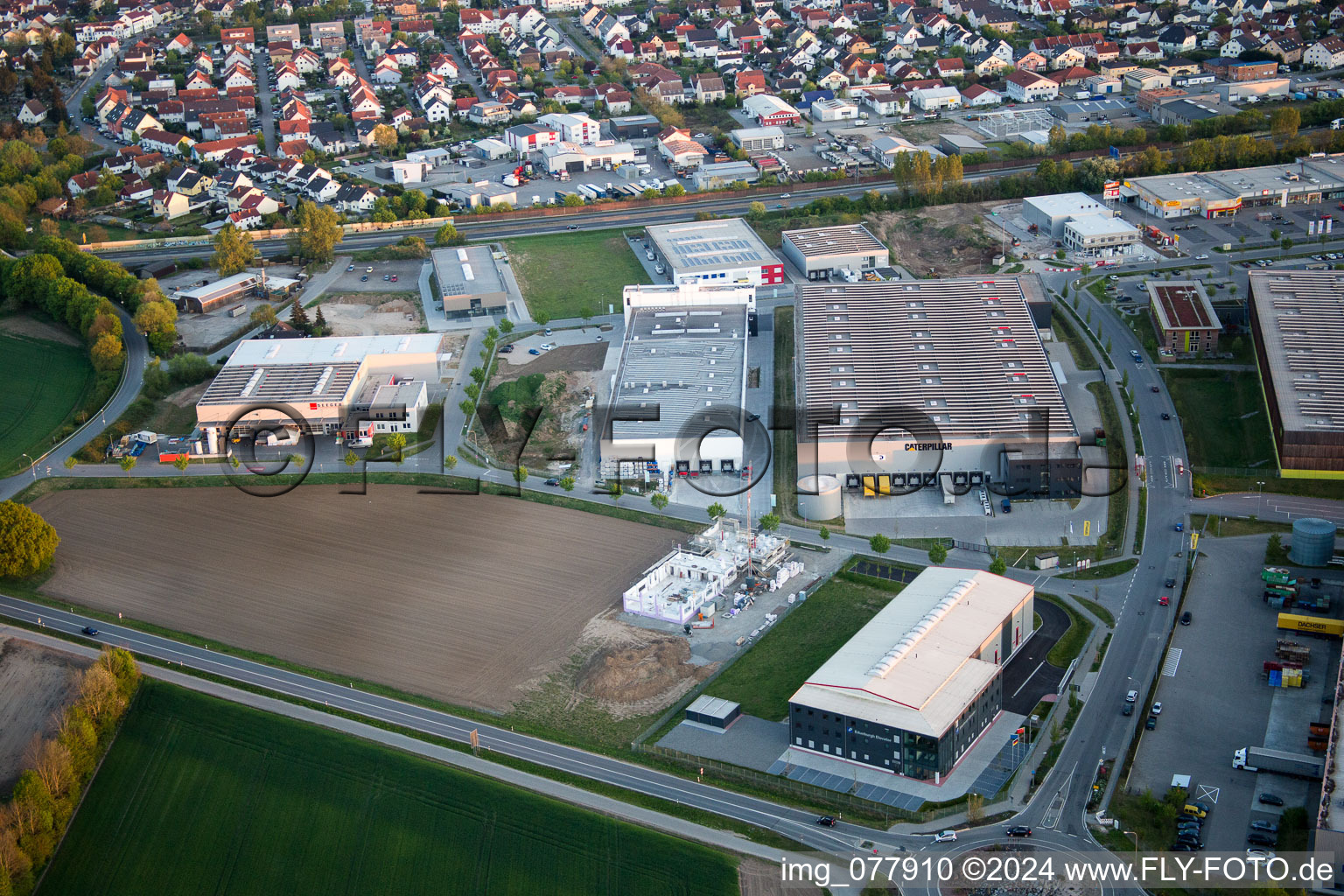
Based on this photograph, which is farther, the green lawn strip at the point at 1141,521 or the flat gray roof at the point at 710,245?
the flat gray roof at the point at 710,245

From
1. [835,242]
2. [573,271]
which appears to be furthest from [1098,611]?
[573,271]

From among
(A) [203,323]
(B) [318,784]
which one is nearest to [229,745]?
(B) [318,784]

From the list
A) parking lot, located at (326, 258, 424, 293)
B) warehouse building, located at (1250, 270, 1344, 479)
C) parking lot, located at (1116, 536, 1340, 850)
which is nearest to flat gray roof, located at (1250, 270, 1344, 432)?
warehouse building, located at (1250, 270, 1344, 479)

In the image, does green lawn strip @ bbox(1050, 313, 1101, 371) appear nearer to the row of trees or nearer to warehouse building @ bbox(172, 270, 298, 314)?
warehouse building @ bbox(172, 270, 298, 314)

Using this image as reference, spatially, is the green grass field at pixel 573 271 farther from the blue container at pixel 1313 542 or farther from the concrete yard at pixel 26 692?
the blue container at pixel 1313 542

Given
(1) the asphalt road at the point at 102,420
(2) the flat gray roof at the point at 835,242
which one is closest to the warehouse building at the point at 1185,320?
(2) the flat gray roof at the point at 835,242

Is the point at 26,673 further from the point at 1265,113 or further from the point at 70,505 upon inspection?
the point at 1265,113
